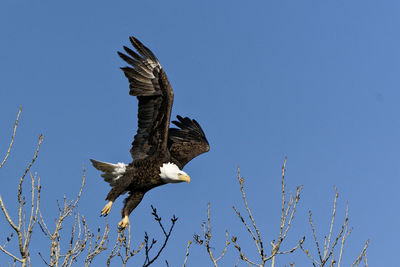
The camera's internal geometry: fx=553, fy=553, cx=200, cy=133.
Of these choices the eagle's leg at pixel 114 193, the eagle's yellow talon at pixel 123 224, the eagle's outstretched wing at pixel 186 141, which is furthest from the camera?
the eagle's outstretched wing at pixel 186 141

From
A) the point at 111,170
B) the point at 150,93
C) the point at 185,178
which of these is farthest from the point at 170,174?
the point at 150,93

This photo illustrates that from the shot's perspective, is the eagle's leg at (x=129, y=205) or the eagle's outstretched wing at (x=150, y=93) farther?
the eagle's outstretched wing at (x=150, y=93)

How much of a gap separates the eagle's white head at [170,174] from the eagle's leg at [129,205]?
0.41 metres

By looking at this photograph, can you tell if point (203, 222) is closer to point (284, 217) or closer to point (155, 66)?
point (284, 217)

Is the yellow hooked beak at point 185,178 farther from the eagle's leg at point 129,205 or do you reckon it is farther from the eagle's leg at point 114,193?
the eagle's leg at point 114,193

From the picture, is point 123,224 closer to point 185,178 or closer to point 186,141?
point 185,178

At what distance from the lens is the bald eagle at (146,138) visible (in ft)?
26.0

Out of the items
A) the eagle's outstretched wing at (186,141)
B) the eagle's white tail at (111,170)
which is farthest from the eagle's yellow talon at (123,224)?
the eagle's outstretched wing at (186,141)

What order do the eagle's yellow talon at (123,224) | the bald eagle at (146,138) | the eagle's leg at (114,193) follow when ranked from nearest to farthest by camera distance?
the eagle's yellow talon at (123,224), the eagle's leg at (114,193), the bald eagle at (146,138)

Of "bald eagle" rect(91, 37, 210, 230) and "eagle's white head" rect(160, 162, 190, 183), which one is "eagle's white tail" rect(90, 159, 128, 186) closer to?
"bald eagle" rect(91, 37, 210, 230)

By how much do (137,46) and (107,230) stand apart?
2915mm

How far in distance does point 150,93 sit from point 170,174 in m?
→ 1.21

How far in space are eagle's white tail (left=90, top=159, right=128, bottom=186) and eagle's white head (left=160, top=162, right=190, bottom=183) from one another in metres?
0.58

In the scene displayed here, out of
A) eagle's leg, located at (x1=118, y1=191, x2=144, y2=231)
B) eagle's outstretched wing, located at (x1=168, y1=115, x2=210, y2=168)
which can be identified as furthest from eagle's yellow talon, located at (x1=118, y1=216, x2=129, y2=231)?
eagle's outstretched wing, located at (x1=168, y1=115, x2=210, y2=168)
